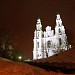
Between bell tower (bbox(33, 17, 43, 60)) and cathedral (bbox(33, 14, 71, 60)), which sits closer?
cathedral (bbox(33, 14, 71, 60))

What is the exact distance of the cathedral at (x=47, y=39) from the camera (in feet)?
271

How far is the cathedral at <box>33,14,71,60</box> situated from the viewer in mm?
82550

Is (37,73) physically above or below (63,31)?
below

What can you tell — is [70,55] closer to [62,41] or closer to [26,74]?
[26,74]

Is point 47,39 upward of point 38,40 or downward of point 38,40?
upward

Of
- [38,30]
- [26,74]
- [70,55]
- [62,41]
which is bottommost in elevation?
[26,74]

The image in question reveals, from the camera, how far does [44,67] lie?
15.1 m

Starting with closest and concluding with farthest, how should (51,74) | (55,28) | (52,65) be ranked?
(51,74), (52,65), (55,28)

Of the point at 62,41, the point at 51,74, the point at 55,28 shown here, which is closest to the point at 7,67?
the point at 51,74

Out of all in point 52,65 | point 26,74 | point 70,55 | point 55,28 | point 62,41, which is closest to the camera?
point 26,74

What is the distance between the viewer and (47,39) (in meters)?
89.3

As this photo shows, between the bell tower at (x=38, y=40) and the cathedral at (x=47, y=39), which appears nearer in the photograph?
the cathedral at (x=47, y=39)

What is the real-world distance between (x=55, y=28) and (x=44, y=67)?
72268 mm

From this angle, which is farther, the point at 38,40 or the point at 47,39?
the point at 47,39
